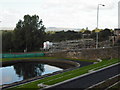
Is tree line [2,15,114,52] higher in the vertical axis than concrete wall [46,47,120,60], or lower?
higher

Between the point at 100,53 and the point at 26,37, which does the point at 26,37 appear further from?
the point at 100,53

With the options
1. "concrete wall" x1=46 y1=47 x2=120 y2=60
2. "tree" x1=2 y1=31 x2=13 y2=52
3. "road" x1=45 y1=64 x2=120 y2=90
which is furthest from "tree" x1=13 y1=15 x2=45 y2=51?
A: "road" x1=45 y1=64 x2=120 y2=90

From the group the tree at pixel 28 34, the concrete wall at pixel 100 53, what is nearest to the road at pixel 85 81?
the concrete wall at pixel 100 53

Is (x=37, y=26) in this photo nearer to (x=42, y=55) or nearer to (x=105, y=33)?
(x=42, y=55)

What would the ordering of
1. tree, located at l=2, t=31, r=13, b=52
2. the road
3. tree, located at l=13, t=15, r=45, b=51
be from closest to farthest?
1. the road
2. tree, located at l=13, t=15, r=45, b=51
3. tree, located at l=2, t=31, r=13, b=52

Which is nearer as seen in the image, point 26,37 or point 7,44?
point 26,37

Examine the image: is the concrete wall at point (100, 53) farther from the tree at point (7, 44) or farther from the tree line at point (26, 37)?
the tree at point (7, 44)

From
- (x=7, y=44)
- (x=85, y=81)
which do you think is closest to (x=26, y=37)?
(x=7, y=44)

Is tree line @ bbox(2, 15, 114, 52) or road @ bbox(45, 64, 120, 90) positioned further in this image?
tree line @ bbox(2, 15, 114, 52)

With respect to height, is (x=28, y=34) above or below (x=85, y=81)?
above

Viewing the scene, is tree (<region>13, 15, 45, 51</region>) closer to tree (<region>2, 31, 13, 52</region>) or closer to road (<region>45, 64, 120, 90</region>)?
tree (<region>2, 31, 13, 52</region>)

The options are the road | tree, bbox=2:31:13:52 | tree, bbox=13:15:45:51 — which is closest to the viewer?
the road

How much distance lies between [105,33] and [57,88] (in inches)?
2687

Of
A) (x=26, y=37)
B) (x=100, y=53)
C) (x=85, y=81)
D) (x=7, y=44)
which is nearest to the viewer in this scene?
(x=85, y=81)
